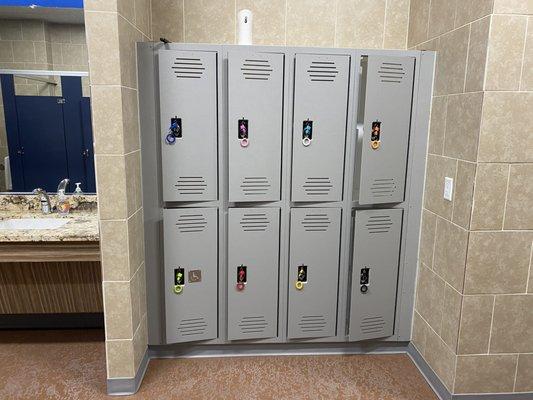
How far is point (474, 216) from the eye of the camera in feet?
6.40

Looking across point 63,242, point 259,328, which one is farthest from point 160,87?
point 259,328

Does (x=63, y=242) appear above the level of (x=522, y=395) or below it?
above

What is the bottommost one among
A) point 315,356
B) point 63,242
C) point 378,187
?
point 315,356

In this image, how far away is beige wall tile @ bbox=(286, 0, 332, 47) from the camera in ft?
8.56

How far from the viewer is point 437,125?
7.55 ft

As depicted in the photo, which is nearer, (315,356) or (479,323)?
(479,323)

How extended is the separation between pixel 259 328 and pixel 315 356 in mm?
420

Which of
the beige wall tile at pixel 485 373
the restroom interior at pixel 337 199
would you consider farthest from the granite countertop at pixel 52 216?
the beige wall tile at pixel 485 373

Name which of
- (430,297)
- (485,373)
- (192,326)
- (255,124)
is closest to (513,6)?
(255,124)

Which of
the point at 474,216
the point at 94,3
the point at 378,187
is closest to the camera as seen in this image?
the point at 94,3

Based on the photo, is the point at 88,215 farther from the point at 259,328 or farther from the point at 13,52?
the point at 259,328

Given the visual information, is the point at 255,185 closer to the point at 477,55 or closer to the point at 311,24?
the point at 311,24

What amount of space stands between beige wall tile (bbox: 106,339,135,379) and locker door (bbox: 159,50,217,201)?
2.68ft

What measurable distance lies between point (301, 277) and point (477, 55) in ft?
4.93
